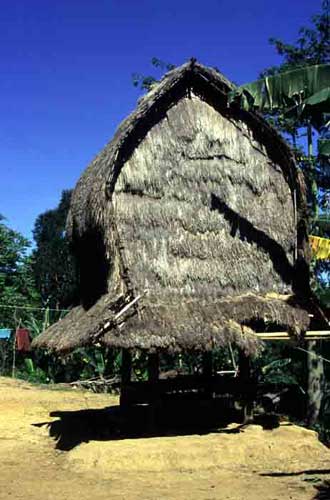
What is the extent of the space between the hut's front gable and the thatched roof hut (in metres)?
0.02

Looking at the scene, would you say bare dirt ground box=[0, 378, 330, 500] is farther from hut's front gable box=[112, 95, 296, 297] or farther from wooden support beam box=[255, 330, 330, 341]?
hut's front gable box=[112, 95, 296, 297]

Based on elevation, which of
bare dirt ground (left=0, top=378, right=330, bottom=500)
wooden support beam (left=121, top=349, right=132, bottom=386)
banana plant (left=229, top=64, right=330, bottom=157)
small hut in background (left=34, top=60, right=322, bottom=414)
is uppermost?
banana plant (left=229, top=64, right=330, bottom=157)

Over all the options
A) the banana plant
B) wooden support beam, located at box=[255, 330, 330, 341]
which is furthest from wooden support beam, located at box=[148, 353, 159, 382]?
the banana plant

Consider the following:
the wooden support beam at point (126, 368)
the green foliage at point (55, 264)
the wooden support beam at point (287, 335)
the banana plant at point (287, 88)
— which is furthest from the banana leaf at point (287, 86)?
the green foliage at point (55, 264)

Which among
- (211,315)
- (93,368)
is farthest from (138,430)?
(93,368)

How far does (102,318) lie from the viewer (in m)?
8.92

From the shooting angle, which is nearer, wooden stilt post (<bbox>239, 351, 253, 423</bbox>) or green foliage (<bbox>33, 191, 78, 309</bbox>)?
wooden stilt post (<bbox>239, 351, 253, 423</bbox>)

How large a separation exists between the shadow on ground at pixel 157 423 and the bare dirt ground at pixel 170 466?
0.14m

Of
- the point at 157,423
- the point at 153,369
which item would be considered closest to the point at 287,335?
the point at 153,369

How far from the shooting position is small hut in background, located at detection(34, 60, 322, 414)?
938 cm

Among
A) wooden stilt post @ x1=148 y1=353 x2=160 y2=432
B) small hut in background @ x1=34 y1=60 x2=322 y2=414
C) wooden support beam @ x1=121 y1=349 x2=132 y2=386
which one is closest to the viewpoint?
small hut in background @ x1=34 y1=60 x2=322 y2=414

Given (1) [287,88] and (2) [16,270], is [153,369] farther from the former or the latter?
(2) [16,270]

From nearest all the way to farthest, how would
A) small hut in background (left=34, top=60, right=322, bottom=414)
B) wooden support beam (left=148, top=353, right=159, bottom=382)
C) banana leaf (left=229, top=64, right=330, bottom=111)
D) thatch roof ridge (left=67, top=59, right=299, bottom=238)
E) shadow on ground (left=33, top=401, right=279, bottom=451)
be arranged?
small hut in background (left=34, top=60, right=322, bottom=414)
banana leaf (left=229, top=64, right=330, bottom=111)
thatch roof ridge (left=67, top=59, right=299, bottom=238)
wooden support beam (left=148, top=353, right=159, bottom=382)
shadow on ground (left=33, top=401, right=279, bottom=451)

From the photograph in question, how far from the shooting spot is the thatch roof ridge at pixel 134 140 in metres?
9.80
